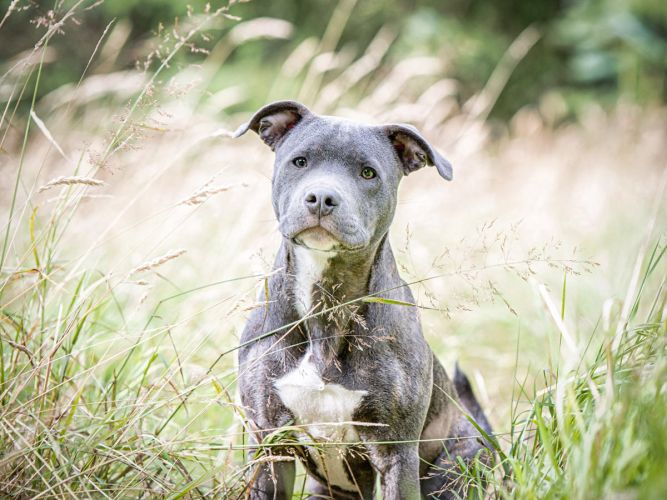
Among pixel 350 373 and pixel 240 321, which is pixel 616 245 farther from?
pixel 350 373

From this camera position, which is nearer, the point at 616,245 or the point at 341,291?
the point at 341,291

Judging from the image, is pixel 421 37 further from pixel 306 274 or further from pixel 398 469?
pixel 398 469

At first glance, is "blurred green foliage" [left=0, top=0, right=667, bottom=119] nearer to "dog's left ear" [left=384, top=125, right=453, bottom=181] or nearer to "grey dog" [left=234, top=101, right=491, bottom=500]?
"dog's left ear" [left=384, top=125, right=453, bottom=181]

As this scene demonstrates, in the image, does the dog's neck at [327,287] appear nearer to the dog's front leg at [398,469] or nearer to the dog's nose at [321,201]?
the dog's nose at [321,201]

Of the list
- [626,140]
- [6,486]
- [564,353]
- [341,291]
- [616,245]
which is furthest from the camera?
[626,140]

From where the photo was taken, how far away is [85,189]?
310cm

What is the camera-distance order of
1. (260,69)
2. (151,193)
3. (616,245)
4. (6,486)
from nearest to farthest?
1. (6,486)
2. (151,193)
3. (616,245)
4. (260,69)

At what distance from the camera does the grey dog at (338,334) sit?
2.76m

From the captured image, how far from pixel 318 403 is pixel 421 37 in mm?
9049

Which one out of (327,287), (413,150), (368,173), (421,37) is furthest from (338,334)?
(421,37)

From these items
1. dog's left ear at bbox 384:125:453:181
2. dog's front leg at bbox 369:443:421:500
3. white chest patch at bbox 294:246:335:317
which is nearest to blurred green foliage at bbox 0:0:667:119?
dog's left ear at bbox 384:125:453:181

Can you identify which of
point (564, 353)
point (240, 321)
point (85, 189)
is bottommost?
point (564, 353)

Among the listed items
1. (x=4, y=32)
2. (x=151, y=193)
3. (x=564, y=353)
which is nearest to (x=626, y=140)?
(x=564, y=353)

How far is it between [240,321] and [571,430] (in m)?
2.05
